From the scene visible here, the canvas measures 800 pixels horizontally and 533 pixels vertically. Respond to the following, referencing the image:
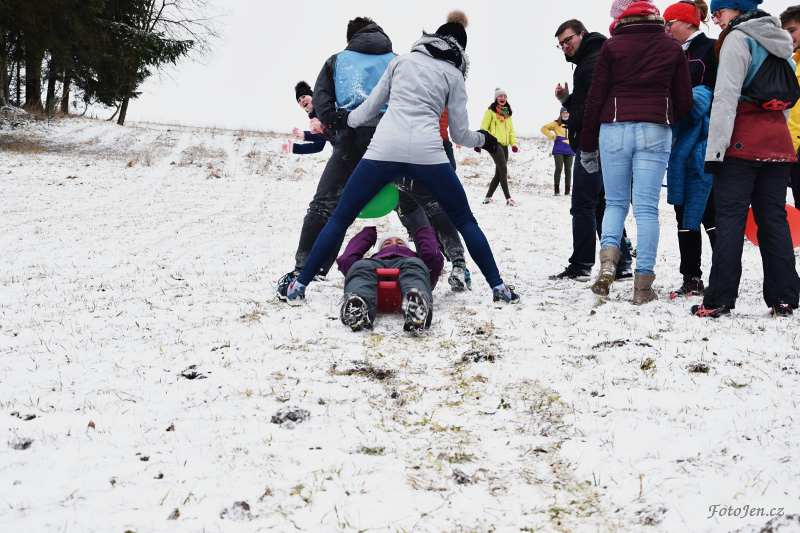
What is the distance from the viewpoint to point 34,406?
2383 mm

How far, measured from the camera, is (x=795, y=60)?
489 cm

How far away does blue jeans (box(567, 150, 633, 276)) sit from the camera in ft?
16.4

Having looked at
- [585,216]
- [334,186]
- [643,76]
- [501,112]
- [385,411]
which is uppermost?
[501,112]

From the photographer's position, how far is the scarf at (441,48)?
152 inches

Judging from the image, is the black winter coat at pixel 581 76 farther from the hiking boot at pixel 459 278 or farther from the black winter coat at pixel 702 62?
the hiking boot at pixel 459 278

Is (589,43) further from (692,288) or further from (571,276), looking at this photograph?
(692,288)

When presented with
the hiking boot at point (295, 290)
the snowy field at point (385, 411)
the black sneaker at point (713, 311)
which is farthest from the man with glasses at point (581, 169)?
the hiking boot at point (295, 290)

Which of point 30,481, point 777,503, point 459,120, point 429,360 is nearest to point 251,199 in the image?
point 459,120

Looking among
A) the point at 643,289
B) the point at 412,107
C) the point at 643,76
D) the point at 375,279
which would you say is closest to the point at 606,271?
the point at 643,289

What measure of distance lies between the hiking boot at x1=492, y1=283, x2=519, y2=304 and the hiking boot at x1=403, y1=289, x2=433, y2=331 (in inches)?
38.7

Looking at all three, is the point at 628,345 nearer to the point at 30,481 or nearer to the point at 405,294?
the point at 405,294

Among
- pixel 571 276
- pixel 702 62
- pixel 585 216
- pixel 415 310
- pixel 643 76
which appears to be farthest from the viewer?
pixel 571 276

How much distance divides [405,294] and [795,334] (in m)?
2.31

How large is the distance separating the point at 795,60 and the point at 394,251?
4.13 meters
